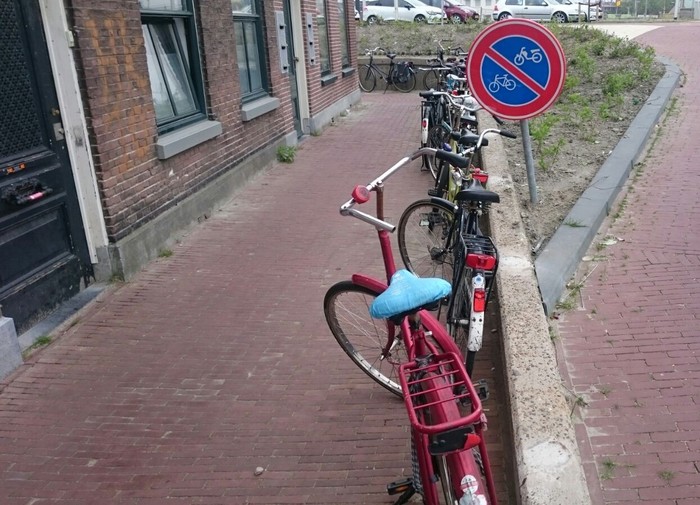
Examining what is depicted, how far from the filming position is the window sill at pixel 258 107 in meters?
8.29

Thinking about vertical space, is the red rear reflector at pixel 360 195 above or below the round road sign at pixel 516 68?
below

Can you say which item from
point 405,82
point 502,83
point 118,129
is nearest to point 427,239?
point 502,83

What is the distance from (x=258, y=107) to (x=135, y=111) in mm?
2978

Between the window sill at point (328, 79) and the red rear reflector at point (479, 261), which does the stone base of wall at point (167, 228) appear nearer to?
the red rear reflector at point (479, 261)

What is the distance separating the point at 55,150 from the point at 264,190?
3527 millimetres

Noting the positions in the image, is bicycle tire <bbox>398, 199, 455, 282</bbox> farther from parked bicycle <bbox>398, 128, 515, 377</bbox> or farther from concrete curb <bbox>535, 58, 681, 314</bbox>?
concrete curb <bbox>535, 58, 681, 314</bbox>

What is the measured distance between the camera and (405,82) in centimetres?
1780

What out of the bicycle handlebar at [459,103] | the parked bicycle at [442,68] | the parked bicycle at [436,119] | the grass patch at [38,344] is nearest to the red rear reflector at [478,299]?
the grass patch at [38,344]

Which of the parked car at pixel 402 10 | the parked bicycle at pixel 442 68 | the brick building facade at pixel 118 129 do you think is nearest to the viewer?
the brick building facade at pixel 118 129

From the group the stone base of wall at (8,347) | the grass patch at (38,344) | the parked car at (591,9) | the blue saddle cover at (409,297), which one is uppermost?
the parked car at (591,9)

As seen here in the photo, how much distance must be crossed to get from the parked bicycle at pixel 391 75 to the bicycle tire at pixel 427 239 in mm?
12985

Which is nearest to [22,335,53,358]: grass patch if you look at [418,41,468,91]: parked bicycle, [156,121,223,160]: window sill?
[156,121,223,160]: window sill

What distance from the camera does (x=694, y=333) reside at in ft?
13.8

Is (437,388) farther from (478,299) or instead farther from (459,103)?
(459,103)
